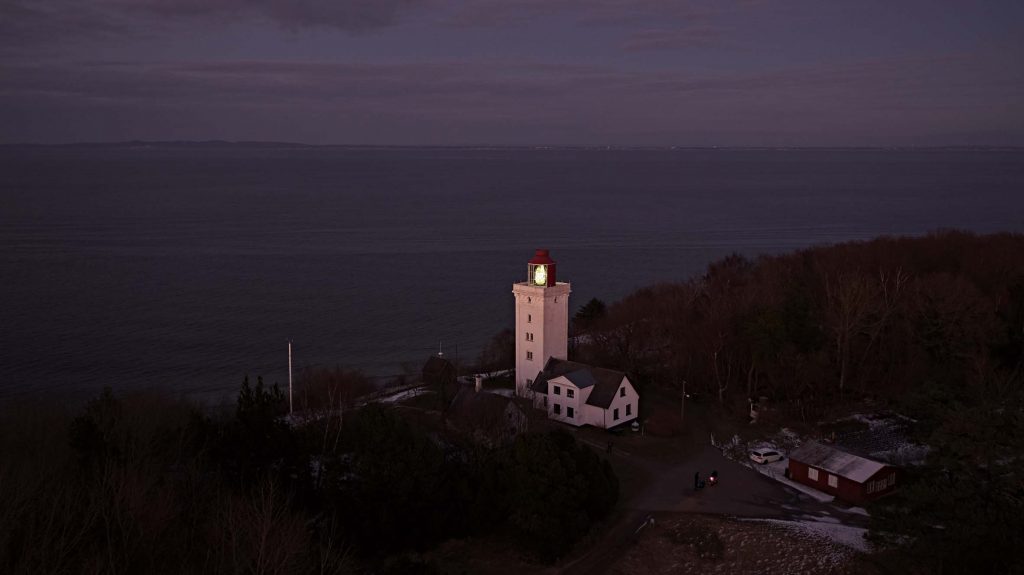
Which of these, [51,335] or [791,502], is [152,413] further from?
[51,335]

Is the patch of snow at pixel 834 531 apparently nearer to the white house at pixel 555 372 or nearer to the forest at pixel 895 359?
the forest at pixel 895 359

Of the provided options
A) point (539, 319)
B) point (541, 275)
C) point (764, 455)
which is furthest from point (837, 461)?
point (541, 275)

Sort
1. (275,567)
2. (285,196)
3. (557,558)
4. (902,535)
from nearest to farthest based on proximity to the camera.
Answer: (275,567), (902,535), (557,558), (285,196)

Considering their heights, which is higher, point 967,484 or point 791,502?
point 967,484

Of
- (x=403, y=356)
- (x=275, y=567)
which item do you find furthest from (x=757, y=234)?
(x=275, y=567)

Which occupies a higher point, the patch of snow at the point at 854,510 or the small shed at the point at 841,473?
the small shed at the point at 841,473

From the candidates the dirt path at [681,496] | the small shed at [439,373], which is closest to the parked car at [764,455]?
the dirt path at [681,496]
